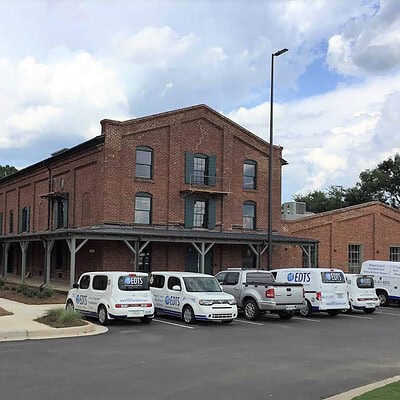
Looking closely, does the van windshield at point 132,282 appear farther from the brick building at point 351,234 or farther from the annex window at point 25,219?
the annex window at point 25,219

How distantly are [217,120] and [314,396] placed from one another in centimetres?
2949

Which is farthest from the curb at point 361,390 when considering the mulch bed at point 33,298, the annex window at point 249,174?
the annex window at point 249,174

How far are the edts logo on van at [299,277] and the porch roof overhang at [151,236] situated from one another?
8826 mm

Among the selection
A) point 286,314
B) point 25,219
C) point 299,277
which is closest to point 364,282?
point 299,277

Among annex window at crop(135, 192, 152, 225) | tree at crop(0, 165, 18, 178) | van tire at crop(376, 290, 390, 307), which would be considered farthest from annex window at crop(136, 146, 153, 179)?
tree at crop(0, 165, 18, 178)

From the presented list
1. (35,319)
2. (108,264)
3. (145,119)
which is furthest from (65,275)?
(35,319)

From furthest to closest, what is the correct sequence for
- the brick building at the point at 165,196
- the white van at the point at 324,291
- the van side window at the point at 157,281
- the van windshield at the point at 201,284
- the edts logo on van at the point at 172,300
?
the brick building at the point at 165,196 < the white van at the point at 324,291 < the van side window at the point at 157,281 < the edts logo on van at the point at 172,300 < the van windshield at the point at 201,284

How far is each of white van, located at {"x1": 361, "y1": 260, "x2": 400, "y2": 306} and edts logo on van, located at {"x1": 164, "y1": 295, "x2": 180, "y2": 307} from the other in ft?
40.9

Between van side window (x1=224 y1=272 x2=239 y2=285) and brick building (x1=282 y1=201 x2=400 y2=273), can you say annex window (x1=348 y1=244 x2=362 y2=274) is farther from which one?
van side window (x1=224 y1=272 x2=239 y2=285)

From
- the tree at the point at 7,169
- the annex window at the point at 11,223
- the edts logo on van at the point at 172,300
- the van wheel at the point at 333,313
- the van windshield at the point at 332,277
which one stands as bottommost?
the van wheel at the point at 333,313

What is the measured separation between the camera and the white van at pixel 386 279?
2786 cm

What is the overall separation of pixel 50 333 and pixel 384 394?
951cm

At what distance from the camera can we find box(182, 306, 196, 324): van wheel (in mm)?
18984

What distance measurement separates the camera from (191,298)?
19125 millimetres
